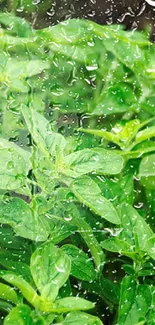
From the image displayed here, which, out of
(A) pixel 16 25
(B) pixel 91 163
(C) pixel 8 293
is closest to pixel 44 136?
(B) pixel 91 163

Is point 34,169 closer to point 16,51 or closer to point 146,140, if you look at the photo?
point 146,140

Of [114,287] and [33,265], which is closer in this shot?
[33,265]

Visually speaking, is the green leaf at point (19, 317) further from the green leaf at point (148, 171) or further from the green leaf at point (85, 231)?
the green leaf at point (148, 171)

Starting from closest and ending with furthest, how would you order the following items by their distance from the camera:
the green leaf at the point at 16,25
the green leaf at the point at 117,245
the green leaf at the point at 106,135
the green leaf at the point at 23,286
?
the green leaf at the point at 23,286 → the green leaf at the point at 117,245 → the green leaf at the point at 106,135 → the green leaf at the point at 16,25

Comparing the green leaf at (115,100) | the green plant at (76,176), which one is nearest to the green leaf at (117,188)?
the green plant at (76,176)

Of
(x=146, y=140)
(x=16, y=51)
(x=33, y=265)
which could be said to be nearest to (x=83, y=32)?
(x=16, y=51)

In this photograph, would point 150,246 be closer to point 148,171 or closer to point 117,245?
point 117,245

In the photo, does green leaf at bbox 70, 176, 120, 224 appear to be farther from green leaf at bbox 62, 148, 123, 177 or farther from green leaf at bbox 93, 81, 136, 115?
green leaf at bbox 93, 81, 136, 115
